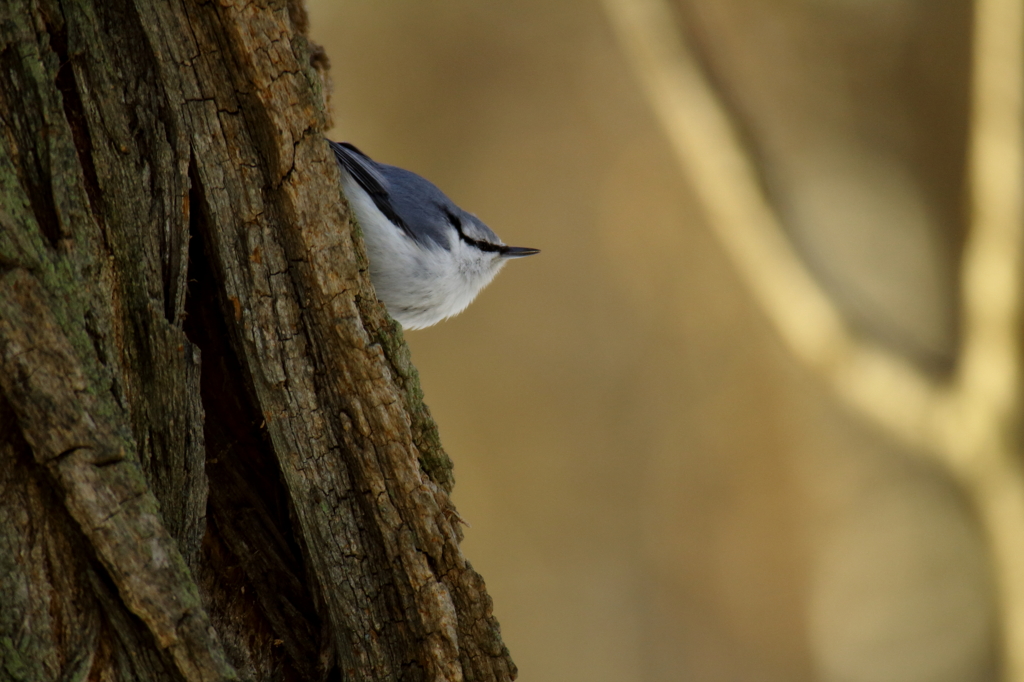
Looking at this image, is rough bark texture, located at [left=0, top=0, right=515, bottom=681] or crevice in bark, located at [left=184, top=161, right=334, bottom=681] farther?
crevice in bark, located at [left=184, top=161, right=334, bottom=681]

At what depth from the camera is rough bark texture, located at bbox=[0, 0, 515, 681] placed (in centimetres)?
Result: 109

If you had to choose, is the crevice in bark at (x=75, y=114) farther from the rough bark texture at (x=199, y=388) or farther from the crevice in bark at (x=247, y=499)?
the crevice in bark at (x=247, y=499)

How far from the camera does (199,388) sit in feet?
4.17

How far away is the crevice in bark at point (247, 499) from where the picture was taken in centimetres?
133

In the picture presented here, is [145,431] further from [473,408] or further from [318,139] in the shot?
[473,408]

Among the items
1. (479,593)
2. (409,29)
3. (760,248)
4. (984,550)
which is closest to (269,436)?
(479,593)

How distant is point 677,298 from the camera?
5621mm

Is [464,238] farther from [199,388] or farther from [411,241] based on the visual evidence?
[199,388]

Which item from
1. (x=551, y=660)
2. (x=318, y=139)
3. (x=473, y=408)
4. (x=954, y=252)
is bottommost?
(x=551, y=660)

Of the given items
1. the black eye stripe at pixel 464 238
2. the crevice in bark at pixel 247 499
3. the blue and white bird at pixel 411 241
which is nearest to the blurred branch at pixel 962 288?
the black eye stripe at pixel 464 238

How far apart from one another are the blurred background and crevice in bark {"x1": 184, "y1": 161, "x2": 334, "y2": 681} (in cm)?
418

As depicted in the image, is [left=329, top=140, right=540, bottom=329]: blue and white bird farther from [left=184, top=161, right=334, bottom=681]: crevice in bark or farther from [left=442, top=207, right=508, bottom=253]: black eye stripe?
[left=184, top=161, right=334, bottom=681]: crevice in bark

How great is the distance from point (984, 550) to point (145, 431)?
14.0ft

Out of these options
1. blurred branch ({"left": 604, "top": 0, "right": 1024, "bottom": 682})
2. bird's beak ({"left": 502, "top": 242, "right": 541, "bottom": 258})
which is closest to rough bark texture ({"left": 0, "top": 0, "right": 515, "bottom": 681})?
bird's beak ({"left": 502, "top": 242, "right": 541, "bottom": 258})
